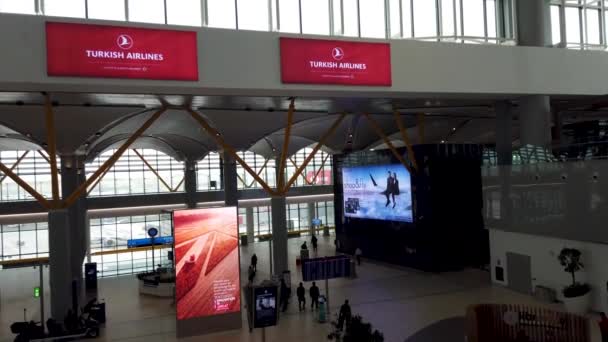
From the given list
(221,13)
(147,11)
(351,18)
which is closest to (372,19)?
(351,18)

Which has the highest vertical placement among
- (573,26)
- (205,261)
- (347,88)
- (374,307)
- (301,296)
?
(573,26)

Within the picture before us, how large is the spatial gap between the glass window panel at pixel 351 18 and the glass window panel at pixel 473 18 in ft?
15.0

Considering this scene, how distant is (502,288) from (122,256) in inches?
1372

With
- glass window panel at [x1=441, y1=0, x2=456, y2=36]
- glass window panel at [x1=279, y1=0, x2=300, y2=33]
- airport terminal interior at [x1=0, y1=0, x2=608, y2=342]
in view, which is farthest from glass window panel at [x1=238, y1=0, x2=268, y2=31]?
glass window panel at [x1=441, y1=0, x2=456, y2=36]

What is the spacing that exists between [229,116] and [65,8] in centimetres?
1142

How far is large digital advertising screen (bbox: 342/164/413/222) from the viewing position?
25.7 m

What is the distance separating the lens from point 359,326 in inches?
505

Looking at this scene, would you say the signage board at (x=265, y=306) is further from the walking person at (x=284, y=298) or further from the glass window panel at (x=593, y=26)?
the glass window panel at (x=593, y=26)

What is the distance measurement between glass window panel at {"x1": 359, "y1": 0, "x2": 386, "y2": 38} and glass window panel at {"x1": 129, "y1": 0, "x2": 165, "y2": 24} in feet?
22.3

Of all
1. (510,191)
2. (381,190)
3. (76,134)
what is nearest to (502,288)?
(510,191)

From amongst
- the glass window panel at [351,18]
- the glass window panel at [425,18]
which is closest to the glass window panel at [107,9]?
the glass window panel at [351,18]

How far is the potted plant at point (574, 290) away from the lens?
637 inches

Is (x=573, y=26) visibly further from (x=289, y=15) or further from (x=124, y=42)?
(x=124, y=42)

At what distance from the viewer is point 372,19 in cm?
1830
